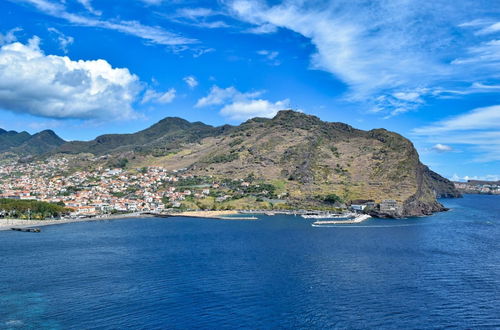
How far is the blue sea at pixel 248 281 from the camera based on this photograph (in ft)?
157

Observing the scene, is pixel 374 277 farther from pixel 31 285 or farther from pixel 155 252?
pixel 31 285

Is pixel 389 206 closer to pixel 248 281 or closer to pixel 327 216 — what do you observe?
pixel 327 216

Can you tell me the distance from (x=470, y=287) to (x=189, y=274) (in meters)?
43.0

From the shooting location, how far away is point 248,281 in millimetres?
62625

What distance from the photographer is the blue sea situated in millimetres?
47812

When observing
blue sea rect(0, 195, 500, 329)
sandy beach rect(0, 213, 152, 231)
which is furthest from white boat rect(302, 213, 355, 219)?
→ sandy beach rect(0, 213, 152, 231)

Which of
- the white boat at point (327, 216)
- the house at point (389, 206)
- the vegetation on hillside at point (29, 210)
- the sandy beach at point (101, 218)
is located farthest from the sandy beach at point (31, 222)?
the house at point (389, 206)

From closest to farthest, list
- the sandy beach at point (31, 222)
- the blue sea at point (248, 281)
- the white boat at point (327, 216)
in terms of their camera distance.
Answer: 1. the blue sea at point (248, 281)
2. the sandy beach at point (31, 222)
3. the white boat at point (327, 216)

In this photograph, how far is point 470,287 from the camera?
197 feet

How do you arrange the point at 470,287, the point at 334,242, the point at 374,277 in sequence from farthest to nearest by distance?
the point at 334,242
the point at 374,277
the point at 470,287

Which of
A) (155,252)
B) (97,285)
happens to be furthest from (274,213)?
(97,285)

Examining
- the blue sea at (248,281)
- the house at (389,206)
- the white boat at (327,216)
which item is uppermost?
the house at (389,206)

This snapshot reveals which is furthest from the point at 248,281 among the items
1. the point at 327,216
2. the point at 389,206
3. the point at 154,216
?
the point at 389,206

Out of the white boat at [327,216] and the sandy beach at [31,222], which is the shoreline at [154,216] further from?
the white boat at [327,216]
